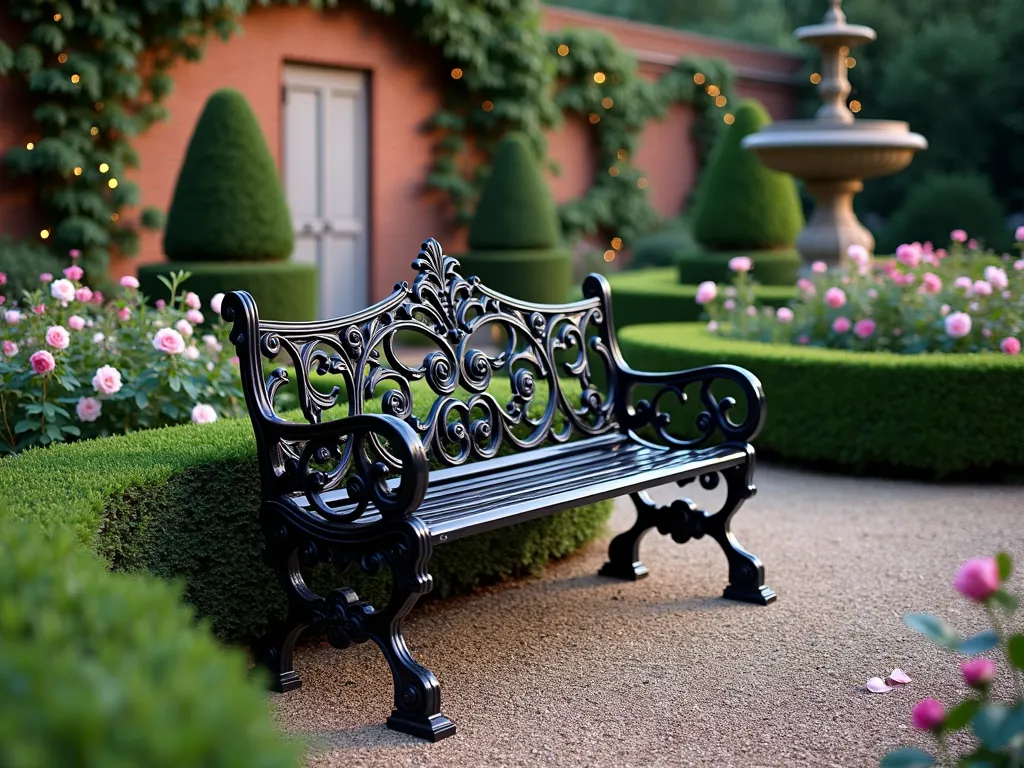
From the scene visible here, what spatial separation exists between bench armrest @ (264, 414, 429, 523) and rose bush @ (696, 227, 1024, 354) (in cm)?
403

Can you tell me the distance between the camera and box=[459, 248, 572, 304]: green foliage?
11.4 m

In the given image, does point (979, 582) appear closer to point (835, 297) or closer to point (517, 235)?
point (835, 297)

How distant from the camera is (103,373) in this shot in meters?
3.86

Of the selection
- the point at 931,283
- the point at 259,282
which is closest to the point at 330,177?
the point at 259,282

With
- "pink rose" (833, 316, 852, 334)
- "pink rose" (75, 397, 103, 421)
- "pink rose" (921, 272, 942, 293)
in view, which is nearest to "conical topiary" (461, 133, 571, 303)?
"pink rose" (833, 316, 852, 334)

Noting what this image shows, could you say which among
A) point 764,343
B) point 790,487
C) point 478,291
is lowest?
point 790,487

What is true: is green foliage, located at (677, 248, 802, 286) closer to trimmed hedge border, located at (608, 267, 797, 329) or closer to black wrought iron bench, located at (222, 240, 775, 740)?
trimmed hedge border, located at (608, 267, 797, 329)

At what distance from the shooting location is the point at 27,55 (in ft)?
32.2

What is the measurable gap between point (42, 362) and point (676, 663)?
222 centimetres

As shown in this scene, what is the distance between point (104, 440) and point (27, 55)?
7.47 meters

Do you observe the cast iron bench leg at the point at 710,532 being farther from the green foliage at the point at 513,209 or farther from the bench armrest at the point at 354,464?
the green foliage at the point at 513,209

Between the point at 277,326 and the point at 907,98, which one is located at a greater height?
the point at 907,98

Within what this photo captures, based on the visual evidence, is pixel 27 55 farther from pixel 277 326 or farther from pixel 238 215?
pixel 277 326

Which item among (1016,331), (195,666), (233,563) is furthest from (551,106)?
(195,666)
